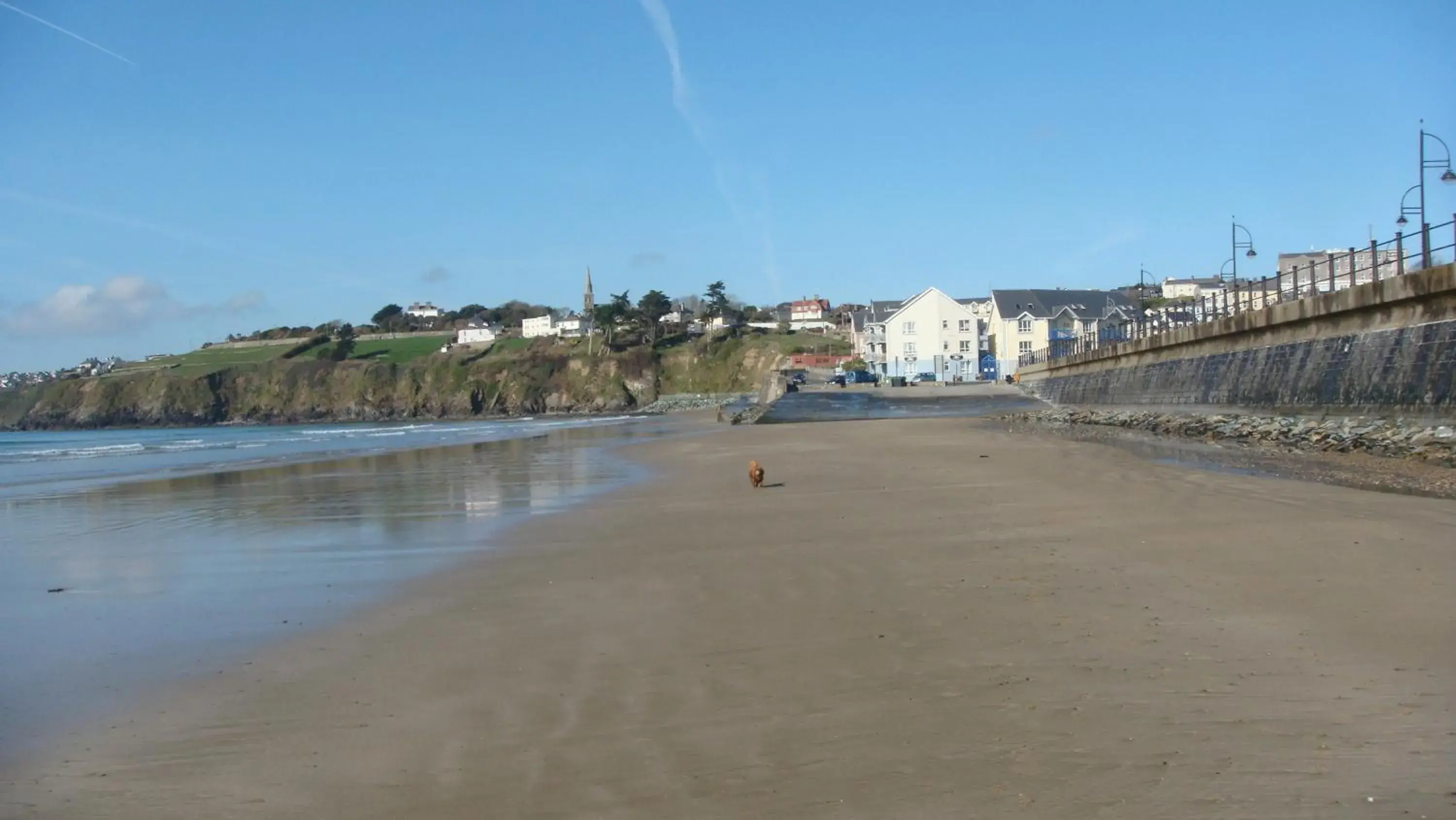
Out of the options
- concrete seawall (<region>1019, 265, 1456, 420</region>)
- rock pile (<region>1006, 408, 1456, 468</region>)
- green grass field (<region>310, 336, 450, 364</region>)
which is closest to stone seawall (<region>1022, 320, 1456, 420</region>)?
concrete seawall (<region>1019, 265, 1456, 420</region>)

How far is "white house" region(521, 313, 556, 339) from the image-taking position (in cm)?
17436

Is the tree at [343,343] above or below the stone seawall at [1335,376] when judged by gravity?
above

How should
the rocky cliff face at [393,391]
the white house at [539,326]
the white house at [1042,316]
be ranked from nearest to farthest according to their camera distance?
the white house at [1042,316] < the rocky cliff face at [393,391] < the white house at [539,326]

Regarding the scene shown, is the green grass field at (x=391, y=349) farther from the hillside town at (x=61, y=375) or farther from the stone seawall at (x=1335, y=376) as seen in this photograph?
the stone seawall at (x=1335, y=376)

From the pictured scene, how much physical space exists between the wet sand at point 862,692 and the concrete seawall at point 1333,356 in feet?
23.8

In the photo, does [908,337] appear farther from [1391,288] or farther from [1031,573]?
[1031,573]

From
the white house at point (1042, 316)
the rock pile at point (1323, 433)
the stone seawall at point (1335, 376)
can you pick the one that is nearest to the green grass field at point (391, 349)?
the white house at point (1042, 316)

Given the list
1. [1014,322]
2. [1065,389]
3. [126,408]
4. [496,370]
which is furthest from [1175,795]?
[126,408]

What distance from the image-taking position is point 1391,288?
17203 millimetres

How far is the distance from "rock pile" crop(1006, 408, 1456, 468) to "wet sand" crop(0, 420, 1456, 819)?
5341 mm

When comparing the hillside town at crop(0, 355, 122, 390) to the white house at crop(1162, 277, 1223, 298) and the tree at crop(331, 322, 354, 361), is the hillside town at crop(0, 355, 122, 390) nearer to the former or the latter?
the tree at crop(331, 322, 354, 361)

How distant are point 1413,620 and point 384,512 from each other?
12.2 metres

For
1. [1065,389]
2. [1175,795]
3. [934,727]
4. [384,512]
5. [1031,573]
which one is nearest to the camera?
[1175,795]

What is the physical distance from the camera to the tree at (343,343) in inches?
5846
